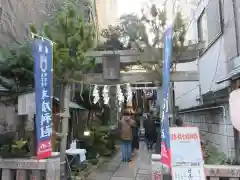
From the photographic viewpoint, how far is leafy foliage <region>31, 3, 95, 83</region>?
7680 mm

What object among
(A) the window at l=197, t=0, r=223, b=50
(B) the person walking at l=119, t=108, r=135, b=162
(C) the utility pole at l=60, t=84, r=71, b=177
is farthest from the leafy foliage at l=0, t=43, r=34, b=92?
(A) the window at l=197, t=0, r=223, b=50

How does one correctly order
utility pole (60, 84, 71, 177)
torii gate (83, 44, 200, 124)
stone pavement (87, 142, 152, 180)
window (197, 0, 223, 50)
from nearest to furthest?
utility pole (60, 84, 71, 177), stone pavement (87, 142, 152, 180), window (197, 0, 223, 50), torii gate (83, 44, 200, 124)

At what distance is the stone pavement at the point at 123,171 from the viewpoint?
920cm

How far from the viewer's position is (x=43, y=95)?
6.17 meters

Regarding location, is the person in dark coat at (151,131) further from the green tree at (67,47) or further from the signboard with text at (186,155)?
the signboard with text at (186,155)

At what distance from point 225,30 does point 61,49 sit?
5233mm

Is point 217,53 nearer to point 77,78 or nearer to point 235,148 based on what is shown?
point 235,148

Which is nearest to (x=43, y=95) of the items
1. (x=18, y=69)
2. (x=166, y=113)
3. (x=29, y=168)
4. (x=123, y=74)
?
(x=29, y=168)

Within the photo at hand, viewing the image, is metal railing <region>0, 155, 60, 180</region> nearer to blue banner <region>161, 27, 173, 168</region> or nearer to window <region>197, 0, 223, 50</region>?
blue banner <region>161, 27, 173, 168</region>

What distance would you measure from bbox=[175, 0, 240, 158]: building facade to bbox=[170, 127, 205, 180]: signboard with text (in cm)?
213

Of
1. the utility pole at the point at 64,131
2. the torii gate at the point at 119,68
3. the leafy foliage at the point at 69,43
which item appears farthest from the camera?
the torii gate at the point at 119,68

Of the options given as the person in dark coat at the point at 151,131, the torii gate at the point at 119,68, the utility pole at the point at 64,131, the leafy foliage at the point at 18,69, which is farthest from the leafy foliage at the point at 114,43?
the person in dark coat at the point at 151,131

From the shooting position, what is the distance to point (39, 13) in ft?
45.2

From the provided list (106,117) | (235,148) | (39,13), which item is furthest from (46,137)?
(106,117)
